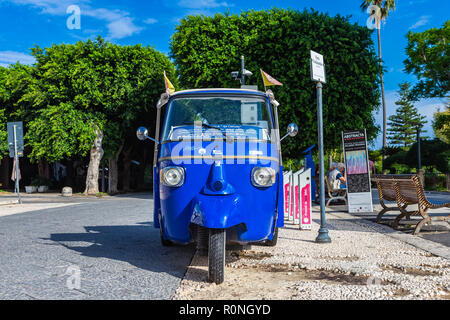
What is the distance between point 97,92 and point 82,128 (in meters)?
2.41

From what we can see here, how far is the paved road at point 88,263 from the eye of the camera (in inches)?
165

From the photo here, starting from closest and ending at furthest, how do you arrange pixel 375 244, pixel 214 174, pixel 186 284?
pixel 186 284, pixel 214 174, pixel 375 244

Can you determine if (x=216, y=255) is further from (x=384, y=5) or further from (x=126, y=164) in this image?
(x=384, y=5)

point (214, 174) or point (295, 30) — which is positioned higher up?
point (295, 30)

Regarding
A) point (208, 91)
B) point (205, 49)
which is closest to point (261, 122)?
point (208, 91)

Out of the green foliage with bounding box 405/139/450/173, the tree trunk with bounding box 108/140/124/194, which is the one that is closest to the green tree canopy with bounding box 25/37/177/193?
the tree trunk with bounding box 108/140/124/194

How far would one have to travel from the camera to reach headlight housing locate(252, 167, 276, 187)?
16.0ft

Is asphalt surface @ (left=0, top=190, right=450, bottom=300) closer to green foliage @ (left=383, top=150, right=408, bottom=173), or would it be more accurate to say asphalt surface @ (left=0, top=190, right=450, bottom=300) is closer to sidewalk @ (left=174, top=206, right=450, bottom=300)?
sidewalk @ (left=174, top=206, right=450, bottom=300)

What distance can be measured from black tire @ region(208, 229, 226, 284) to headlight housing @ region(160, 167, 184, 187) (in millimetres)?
719

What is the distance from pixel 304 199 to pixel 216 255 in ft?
16.0

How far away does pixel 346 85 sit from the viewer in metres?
21.5

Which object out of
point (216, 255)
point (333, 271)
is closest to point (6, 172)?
point (216, 255)

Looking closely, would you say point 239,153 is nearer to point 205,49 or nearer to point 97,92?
point 205,49

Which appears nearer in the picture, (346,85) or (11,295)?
(11,295)
